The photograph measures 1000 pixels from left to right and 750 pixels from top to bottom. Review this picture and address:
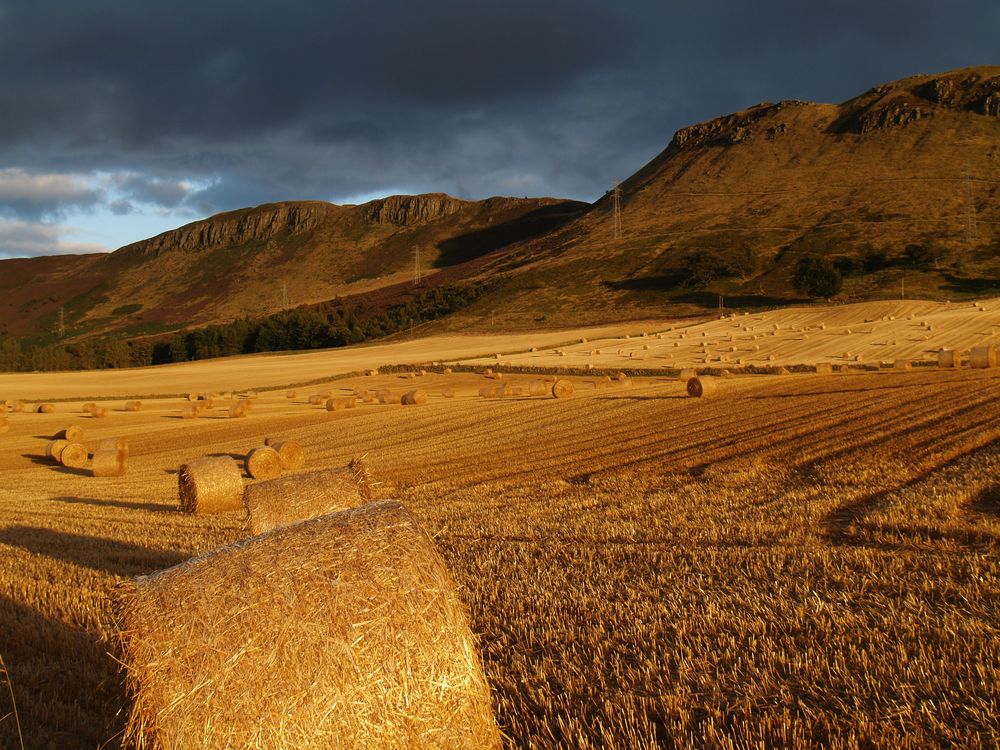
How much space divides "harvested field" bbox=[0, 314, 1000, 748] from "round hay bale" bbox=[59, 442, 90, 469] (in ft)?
6.18

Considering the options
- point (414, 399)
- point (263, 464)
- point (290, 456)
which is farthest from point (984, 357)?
point (263, 464)

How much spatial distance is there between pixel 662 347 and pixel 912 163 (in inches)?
3105

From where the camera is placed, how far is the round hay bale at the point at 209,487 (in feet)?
41.3

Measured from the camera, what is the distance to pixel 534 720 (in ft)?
15.1

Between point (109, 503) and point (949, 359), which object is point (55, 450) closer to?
point (109, 503)

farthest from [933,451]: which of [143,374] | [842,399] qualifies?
[143,374]

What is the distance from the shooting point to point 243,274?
173000 mm

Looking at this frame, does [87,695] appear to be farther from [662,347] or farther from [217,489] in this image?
[662,347]

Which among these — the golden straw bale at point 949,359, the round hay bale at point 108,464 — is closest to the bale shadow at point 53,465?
the round hay bale at point 108,464

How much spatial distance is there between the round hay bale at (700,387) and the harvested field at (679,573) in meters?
5.26

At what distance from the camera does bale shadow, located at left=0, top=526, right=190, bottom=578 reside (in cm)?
847

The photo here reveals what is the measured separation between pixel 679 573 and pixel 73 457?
19737 mm

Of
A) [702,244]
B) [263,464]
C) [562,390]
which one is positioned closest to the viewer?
[263,464]

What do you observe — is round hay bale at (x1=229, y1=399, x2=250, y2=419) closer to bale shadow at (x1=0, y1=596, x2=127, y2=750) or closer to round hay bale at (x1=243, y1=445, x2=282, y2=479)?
round hay bale at (x1=243, y1=445, x2=282, y2=479)
